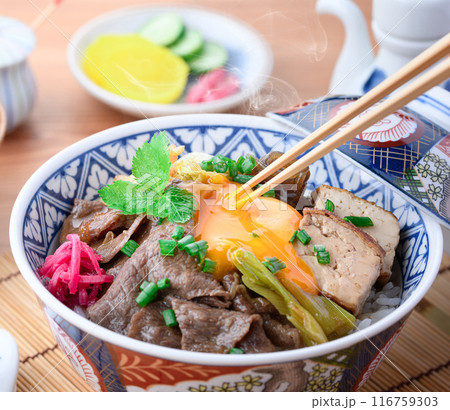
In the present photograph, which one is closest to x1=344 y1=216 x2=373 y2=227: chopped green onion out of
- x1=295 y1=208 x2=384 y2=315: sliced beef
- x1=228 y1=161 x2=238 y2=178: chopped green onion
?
x1=295 y1=208 x2=384 y2=315: sliced beef

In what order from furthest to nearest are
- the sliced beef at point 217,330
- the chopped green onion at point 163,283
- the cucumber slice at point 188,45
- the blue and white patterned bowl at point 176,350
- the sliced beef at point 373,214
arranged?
the cucumber slice at point 188,45, the sliced beef at point 373,214, the chopped green onion at point 163,283, the sliced beef at point 217,330, the blue and white patterned bowl at point 176,350

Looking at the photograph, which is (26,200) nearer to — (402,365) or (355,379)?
(355,379)

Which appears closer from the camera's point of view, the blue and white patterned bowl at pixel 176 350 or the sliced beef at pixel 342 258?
the blue and white patterned bowl at pixel 176 350

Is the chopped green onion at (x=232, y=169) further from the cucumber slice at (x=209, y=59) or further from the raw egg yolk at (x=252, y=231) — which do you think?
the cucumber slice at (x=209, y=59)

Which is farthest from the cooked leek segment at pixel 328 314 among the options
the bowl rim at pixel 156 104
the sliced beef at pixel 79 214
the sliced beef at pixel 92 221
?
the bowl rim at pixel 156 104

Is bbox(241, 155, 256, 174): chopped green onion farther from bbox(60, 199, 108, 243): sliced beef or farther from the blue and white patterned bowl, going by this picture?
bbox(60, 199, 108, 243): sliced beef

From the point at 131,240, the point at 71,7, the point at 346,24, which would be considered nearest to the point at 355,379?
the point at 131,240

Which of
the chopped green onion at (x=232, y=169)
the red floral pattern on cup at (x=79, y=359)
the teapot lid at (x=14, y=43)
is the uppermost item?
the teapot lid at (x=14, y=43)
